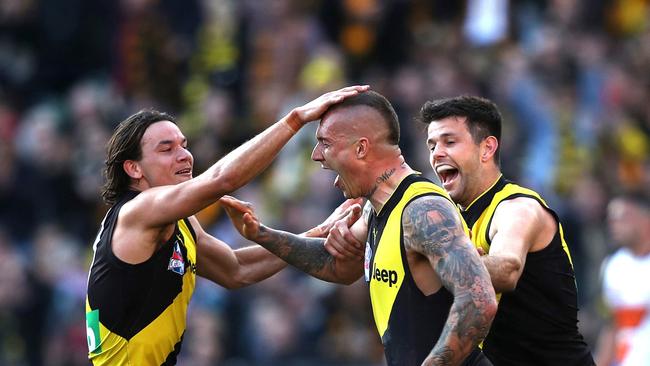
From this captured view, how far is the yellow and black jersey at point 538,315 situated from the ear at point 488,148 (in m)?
0.35

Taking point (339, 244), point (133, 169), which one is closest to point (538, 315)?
point (339, 244)

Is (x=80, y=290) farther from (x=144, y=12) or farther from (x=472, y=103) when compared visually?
(x=472, y=103)

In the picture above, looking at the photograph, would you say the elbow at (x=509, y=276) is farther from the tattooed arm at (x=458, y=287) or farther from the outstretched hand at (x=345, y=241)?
the outstretched hand at (x=345, y=241)

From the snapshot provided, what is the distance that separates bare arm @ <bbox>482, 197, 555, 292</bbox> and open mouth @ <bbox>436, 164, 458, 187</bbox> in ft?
1.35

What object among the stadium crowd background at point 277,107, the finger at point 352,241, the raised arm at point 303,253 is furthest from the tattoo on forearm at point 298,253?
the stadium crowd background at point 277,107

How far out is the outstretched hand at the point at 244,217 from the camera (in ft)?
28.4

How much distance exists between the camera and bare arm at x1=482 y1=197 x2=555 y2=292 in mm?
7645

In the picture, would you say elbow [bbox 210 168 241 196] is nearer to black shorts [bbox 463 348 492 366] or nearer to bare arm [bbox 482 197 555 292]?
bare arm [bbox 482 197 555 292]

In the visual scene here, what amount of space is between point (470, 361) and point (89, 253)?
945cm

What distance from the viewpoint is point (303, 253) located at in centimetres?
887

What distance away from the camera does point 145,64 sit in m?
18.0

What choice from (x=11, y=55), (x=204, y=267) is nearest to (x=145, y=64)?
(x=11, y=55)

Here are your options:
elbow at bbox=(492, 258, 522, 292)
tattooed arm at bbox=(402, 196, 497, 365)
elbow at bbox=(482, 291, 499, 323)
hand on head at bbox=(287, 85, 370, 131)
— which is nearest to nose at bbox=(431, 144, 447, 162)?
hand on head at bbox=(287, 85, 370, 131)

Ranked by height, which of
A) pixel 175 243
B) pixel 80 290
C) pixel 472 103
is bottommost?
pixel 80 290
